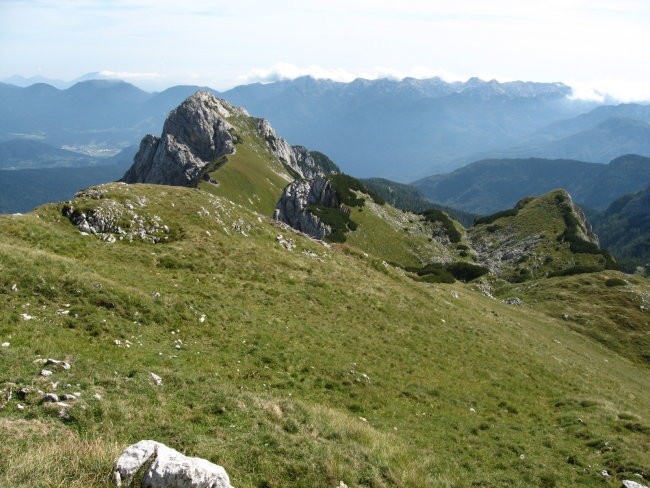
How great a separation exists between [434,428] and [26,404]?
52.1ft

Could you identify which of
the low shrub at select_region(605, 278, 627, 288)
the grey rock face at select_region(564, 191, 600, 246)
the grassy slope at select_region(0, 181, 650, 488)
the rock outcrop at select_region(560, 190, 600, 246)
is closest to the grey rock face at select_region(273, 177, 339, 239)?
the low shrub at select_region(605, 278, 627, 288)

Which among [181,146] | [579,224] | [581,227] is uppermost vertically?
[181,146]

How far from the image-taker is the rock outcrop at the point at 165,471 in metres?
9.59

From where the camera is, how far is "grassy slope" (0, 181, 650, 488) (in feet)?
42.1

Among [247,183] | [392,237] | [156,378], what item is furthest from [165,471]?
[247,183]

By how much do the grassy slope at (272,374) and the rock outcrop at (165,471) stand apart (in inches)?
17.3

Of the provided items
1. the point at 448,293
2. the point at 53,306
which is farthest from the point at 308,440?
the point at 448,293

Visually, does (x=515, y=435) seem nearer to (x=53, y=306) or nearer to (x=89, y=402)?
(x=89, y=402)

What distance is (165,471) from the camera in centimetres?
968

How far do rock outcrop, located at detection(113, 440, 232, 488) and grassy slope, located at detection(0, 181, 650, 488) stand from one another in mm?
439

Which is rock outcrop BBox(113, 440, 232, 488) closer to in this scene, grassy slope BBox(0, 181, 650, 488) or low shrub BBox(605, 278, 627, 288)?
grassy slope BBox(0, 181, 650, 488)

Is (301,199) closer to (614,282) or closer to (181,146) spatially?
(614,282)

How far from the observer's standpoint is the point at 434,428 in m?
20.2

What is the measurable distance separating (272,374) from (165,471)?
11.7m
